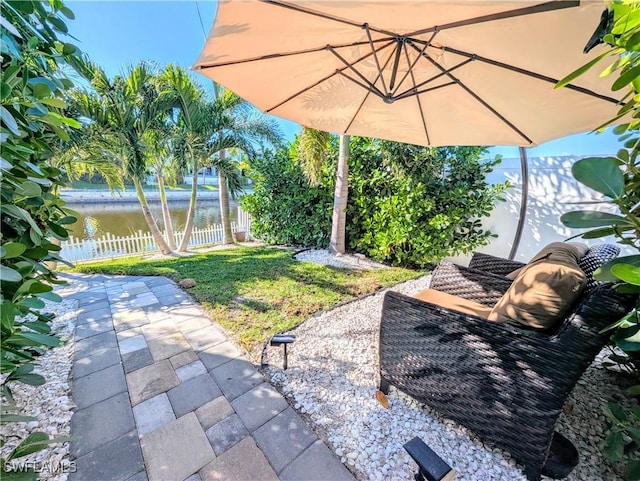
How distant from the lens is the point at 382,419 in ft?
5.18

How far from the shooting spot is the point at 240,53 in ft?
5.87

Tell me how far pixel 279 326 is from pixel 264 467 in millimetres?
1337

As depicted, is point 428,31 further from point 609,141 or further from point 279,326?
point 609,141

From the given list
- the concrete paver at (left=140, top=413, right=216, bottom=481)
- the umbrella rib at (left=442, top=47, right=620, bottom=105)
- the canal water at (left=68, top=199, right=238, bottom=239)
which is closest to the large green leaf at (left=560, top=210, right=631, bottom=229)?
the umbrella rib at (left=442, top=47, right=620, bottom=105)

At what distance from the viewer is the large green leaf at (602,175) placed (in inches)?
32.5

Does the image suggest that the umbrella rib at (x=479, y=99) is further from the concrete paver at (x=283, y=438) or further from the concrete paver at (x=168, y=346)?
the concrete paver at (x=168, y=346)

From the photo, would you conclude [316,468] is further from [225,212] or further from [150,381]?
[225,212]

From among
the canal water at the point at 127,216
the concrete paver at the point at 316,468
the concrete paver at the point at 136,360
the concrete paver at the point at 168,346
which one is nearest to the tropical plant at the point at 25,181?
the concrete paver at the point at 316,468

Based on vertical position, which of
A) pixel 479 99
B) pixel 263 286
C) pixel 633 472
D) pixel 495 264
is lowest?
pixel 263 286

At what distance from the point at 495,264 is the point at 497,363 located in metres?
1.86

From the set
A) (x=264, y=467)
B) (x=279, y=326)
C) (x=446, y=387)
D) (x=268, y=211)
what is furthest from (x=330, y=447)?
(x=268, y=211)

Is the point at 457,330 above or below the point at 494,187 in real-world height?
below

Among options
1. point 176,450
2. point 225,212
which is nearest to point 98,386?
point 176,450

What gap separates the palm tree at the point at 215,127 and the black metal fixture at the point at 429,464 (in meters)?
6.49
